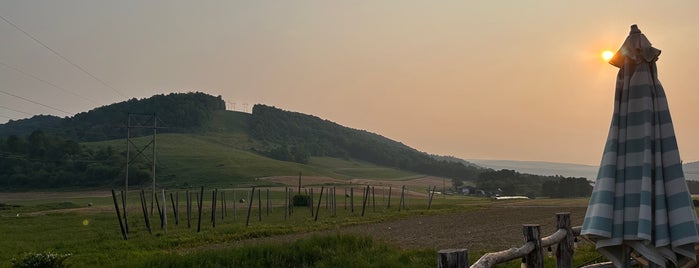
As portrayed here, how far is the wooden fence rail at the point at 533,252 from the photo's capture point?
383 cm

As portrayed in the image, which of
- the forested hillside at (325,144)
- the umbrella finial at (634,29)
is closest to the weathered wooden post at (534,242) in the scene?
the umbrella finial at (634,29)

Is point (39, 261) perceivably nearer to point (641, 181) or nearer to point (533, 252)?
point (533, 252)

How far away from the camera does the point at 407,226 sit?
30062mm

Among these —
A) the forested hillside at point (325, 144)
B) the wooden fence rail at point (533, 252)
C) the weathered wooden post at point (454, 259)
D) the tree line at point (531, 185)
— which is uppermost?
the forested hillside at point (325, 144)

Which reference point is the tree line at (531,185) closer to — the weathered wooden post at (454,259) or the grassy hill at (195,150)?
the grassy hill at (195,150)

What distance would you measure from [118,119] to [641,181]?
496 ft

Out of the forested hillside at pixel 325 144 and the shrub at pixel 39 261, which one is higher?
the forested hillside at pixel 325 144

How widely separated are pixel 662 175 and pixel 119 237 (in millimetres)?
22745

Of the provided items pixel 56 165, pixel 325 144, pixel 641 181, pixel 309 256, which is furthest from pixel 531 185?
pixel 641 181

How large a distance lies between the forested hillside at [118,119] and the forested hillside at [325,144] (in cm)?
1927

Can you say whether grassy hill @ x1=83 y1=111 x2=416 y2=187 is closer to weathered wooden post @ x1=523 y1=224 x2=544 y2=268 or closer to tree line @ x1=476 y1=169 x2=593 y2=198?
tree line @ x1=476 y1=169 x2=593 y2=198

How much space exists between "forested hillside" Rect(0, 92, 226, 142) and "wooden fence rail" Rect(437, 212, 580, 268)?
456ft

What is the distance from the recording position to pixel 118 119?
14275 centimetres

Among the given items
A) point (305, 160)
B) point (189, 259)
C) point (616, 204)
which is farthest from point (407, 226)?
point (305, 160)
